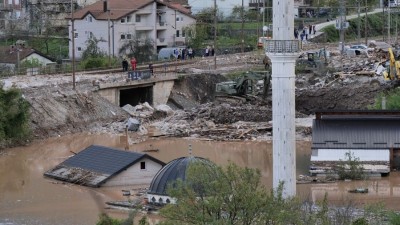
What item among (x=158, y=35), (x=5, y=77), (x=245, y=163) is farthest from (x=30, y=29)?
(x=245, y=163)

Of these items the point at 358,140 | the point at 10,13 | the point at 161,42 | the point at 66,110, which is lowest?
the point at 358,140

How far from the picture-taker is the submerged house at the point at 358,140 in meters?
41.1

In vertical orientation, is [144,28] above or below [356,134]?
above

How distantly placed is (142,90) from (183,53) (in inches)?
471

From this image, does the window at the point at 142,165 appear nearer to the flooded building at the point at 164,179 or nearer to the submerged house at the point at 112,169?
the submerged house at the point at 112,169

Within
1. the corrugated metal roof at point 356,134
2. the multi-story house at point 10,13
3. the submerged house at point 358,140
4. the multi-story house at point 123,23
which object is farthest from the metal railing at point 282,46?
the multi-story house at point 10,13

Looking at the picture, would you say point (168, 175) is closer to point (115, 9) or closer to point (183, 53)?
point (183, 53)

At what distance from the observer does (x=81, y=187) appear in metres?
39.6

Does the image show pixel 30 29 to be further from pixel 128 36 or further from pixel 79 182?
pixel 79 182

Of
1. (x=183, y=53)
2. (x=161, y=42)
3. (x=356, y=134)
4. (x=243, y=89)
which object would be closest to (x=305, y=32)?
(x=161, y=42)

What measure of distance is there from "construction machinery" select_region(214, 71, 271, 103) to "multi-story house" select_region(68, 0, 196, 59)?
13587 millimetres

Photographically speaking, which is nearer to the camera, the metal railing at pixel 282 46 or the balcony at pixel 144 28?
the metal railing at pixel 282 46

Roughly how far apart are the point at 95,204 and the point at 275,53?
7.65 meters

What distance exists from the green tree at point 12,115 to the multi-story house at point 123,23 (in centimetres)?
2408
